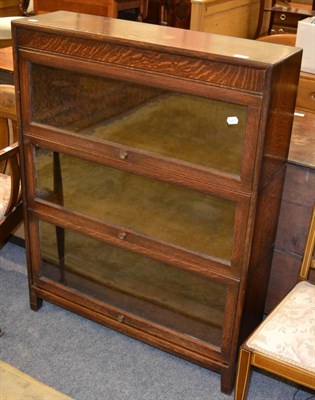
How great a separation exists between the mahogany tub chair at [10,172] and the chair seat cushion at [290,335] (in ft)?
3.74

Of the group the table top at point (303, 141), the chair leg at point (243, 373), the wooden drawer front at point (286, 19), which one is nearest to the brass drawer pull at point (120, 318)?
the chair leg at point (243, 373)

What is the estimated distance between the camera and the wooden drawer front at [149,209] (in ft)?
6.14

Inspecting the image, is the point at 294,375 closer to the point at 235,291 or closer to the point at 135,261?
the point at 235,291

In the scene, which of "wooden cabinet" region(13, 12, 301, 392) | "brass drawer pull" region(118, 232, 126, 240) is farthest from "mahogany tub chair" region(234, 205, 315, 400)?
"brass drawer pull" region(118, 232, 126, 240)

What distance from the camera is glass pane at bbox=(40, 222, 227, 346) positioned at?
2080 mm

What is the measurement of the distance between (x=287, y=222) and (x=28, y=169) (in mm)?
1014

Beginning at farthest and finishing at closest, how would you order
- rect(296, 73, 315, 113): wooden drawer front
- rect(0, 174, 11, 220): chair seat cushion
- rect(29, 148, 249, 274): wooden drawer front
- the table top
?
1. rect(296, 73, 315, 113): wooden drawer front
2. rect(0, 174, 11, 220): chair seat cushion
3. the table top
4. rect(29, 148, 249, 274): wooden drawer front

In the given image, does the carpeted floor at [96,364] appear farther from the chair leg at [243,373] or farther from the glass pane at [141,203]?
the glass pane at [141,203]

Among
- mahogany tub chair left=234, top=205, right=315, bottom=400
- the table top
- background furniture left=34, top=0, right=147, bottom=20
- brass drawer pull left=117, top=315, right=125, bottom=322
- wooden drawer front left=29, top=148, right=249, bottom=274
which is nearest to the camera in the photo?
mahogany tub chair left=234, top=205, right=315, bottom=400

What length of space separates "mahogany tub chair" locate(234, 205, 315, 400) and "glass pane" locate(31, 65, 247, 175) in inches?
19.3

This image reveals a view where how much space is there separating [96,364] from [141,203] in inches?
26.8

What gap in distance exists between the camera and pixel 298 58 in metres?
1.75

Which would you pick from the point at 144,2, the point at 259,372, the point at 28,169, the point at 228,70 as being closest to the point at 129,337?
the point at 259,372

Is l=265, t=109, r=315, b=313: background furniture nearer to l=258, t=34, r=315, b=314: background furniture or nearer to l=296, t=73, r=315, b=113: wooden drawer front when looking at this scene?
l=258, t=34, r=315, b=314: background furniture
